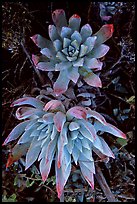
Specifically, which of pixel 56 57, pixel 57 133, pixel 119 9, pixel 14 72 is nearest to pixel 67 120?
pixel 57 133

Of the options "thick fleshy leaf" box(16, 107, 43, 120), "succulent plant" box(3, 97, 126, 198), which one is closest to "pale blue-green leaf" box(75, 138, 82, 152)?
"succulent plant" box(3, 97, 126, 198)

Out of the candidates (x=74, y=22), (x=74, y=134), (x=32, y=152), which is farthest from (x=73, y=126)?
(x=74, y=22)

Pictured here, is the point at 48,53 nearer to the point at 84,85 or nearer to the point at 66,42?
the point at 66,42

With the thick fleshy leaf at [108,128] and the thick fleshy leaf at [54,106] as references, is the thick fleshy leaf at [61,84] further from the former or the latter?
the thick fleshy leaf at [108,128]

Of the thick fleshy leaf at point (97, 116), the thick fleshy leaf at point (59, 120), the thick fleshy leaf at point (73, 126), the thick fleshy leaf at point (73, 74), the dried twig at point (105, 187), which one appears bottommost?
the dried twig at point (105, 187)

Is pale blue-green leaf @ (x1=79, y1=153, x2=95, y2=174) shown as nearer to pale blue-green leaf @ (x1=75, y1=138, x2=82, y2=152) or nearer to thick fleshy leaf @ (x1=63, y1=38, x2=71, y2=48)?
pale blue-green leaf @ (x1=75, y1=138, x2=82, y2=152)

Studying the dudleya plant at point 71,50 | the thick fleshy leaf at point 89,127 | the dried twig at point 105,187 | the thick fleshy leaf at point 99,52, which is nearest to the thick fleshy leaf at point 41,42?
the dudleya plant at point 71,50
